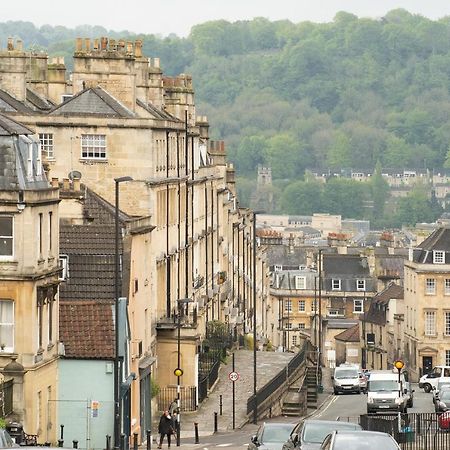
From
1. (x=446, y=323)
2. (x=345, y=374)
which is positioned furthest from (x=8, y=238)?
(x=446, y=323)

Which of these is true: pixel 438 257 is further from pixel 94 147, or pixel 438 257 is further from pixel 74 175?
pixel 74 175

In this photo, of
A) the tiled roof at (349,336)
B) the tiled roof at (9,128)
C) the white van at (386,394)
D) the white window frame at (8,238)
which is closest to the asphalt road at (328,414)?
the white van at (386,394)

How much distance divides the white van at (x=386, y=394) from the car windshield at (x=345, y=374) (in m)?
16.6

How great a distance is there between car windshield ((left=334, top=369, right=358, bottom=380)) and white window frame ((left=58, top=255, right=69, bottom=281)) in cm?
3866

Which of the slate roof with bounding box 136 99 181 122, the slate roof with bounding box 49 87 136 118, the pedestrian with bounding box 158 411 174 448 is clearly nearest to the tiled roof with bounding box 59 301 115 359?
the pedestrian with bounding box 158 411 174 448

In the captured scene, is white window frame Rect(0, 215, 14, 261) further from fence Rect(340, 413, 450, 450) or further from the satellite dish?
the satellite dish

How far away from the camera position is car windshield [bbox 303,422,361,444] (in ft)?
125

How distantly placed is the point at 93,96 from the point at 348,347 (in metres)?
77.5

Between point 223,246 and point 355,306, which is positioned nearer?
point 223,246

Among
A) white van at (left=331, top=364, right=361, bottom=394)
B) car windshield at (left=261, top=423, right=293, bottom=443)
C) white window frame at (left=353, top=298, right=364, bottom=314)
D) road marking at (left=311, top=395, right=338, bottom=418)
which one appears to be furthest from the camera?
white window frame at (left=353, top=298, right=364, bottom=314)

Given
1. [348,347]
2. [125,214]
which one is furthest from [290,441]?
[348,347]

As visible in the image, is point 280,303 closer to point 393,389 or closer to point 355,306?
point 355,306

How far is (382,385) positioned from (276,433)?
33.0 meters

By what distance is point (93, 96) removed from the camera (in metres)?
73.2
